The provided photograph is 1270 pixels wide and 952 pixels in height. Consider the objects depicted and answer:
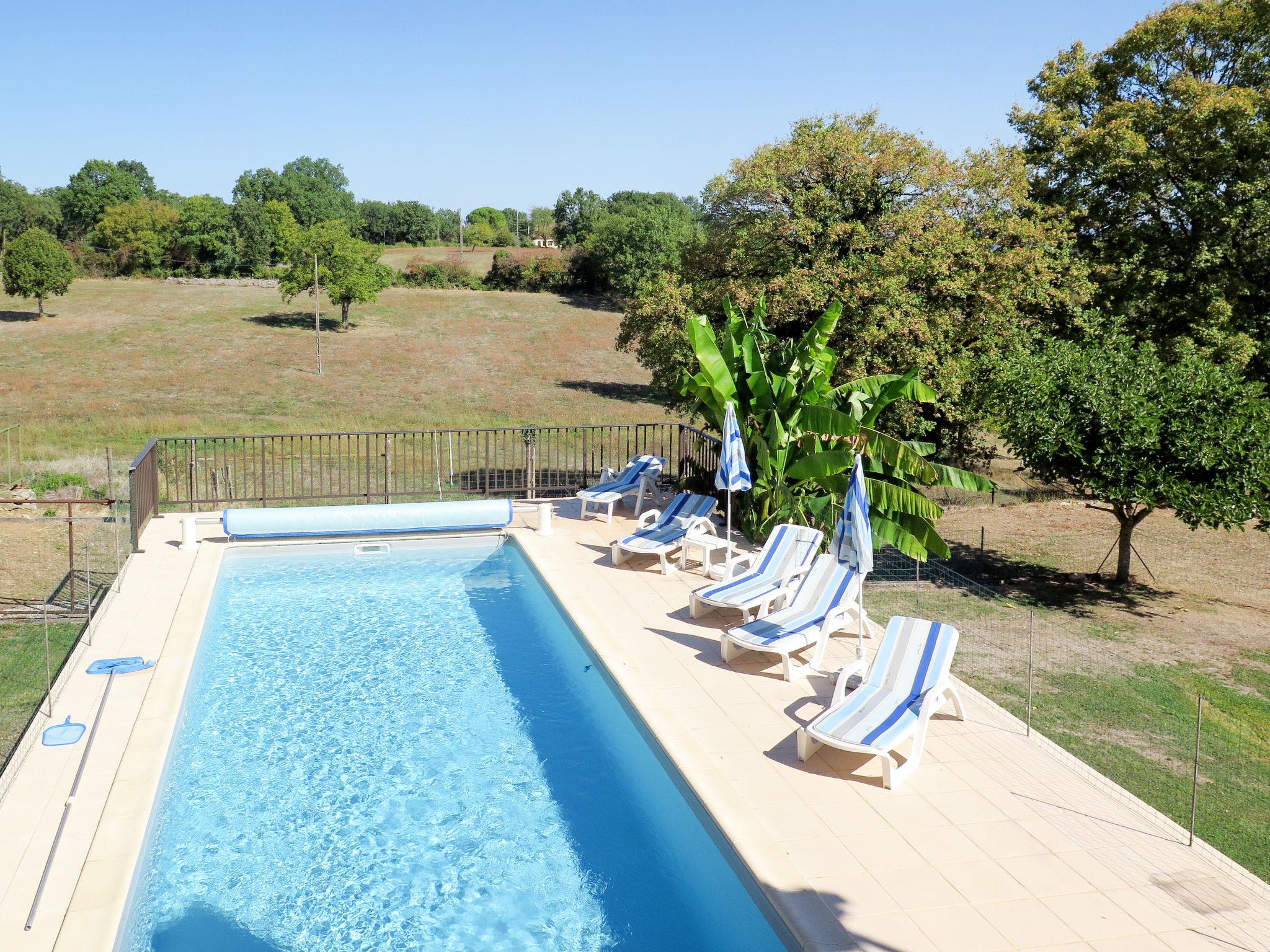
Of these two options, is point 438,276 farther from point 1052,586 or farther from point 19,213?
point 1052,586

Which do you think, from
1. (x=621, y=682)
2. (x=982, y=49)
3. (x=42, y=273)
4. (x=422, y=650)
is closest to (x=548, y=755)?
(x=621, y=682)

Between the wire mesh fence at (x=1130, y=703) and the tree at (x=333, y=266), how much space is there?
1568 inches

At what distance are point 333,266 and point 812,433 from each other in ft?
130

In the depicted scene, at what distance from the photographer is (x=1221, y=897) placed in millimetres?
5168

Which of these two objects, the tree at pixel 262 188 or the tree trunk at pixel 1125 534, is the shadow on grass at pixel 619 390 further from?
the tree at pixel 262 188

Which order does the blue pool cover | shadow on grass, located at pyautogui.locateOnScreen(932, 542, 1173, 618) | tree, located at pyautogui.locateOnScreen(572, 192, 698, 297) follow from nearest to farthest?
shadow on grass, located at pyautogui.locateOnScreen(932, 542, 1173, 618) → the blue pool cover → tree, located at pyautogui.locateOnScreen(572, 192, 698, 297)

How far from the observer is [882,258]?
1468cm

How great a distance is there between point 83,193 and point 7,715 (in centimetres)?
9192

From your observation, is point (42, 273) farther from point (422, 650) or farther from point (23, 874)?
point (23, 874)

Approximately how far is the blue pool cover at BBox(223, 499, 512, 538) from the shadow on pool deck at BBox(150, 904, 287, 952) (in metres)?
7.61

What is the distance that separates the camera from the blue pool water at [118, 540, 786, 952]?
5418 mm

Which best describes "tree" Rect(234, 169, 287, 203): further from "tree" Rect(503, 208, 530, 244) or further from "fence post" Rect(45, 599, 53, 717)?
"fence post" Rect(45, 599, 53, 717)

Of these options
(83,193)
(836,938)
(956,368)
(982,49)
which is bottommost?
(836,938)


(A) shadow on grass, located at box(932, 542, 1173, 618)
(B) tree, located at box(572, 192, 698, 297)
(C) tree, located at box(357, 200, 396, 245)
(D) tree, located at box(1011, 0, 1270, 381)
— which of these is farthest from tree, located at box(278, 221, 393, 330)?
(C) tree, located at box(357, 200, 396, 245)
